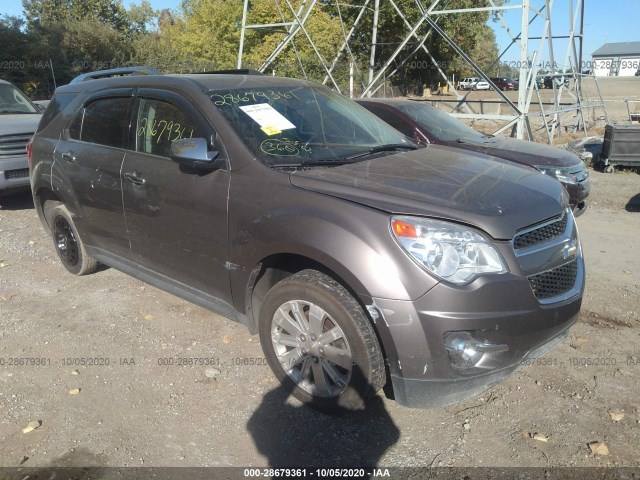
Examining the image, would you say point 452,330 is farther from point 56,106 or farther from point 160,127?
point 56,106

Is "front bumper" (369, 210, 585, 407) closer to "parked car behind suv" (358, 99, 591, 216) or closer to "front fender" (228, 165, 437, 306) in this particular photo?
"front fender" (228, 165, 437, 306)

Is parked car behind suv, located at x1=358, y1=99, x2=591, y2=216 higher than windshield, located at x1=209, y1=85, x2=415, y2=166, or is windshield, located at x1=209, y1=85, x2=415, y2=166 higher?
windshield, located at x1=209, y1=85, x2=415, y2=166

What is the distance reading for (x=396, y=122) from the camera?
294 inches

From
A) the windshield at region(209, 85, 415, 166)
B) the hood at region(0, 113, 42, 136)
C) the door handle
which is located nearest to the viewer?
the windshield at region(209, 85, 415, 166)

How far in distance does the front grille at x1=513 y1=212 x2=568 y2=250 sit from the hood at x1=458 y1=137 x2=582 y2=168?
3753 mm

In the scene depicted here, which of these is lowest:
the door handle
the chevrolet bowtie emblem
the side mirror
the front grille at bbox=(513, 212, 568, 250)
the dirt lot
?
the dirt lot

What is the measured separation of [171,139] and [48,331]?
1904 millimetres

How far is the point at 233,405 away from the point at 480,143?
5285mm

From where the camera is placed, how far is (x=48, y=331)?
4.45 metres

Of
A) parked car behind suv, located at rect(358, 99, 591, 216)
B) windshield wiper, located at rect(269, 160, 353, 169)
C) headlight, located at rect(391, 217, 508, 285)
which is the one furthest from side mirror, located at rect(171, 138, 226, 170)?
parked car behind suv, located at rect(358, 99, 591, 216)

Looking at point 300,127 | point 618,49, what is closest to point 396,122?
point 300,127

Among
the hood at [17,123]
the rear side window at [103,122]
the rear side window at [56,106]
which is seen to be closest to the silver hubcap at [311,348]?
the rear side window at [103,122]

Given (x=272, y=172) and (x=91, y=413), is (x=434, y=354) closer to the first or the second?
(x=272, y=172)

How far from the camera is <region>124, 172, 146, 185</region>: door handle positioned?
157 inches
